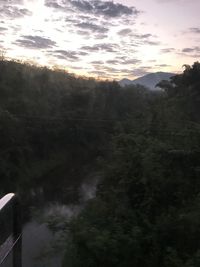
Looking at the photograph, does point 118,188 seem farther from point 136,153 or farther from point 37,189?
point 37,189

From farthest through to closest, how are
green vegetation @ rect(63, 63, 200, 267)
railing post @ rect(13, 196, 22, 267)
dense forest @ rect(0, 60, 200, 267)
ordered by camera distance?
1. dense forest @ rect(0, 60, 200, 267)
2. green vegetation @ rect(63, 63, 200, 267)
3. railing post @ rect(13, 196, 22, 267)

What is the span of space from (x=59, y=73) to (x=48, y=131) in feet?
57.6

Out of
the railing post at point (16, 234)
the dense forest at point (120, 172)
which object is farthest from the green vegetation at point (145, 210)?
the railing post at point (16, 234)

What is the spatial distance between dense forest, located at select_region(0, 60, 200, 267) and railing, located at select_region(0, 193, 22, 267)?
7.66 m

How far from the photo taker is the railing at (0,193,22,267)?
194 centimetres

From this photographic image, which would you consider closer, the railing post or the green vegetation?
the railing post

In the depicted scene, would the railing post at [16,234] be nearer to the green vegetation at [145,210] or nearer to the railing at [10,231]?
the railing at [10,231]

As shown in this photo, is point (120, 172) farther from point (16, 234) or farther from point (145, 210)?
point (16, 234)

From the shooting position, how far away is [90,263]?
10.6 metres

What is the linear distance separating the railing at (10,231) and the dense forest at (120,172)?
7663 mm

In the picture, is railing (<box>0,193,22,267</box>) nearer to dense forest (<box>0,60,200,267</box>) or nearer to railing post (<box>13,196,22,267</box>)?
railing post (<box>13,196,22,267</box>)

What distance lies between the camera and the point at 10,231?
6.98 ft

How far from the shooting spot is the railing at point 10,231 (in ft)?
6.36

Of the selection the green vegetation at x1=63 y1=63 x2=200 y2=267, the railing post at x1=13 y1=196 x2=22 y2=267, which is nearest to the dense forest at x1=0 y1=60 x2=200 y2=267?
the green vegetation at x1=63 y1=63 x2=200 y2=267
